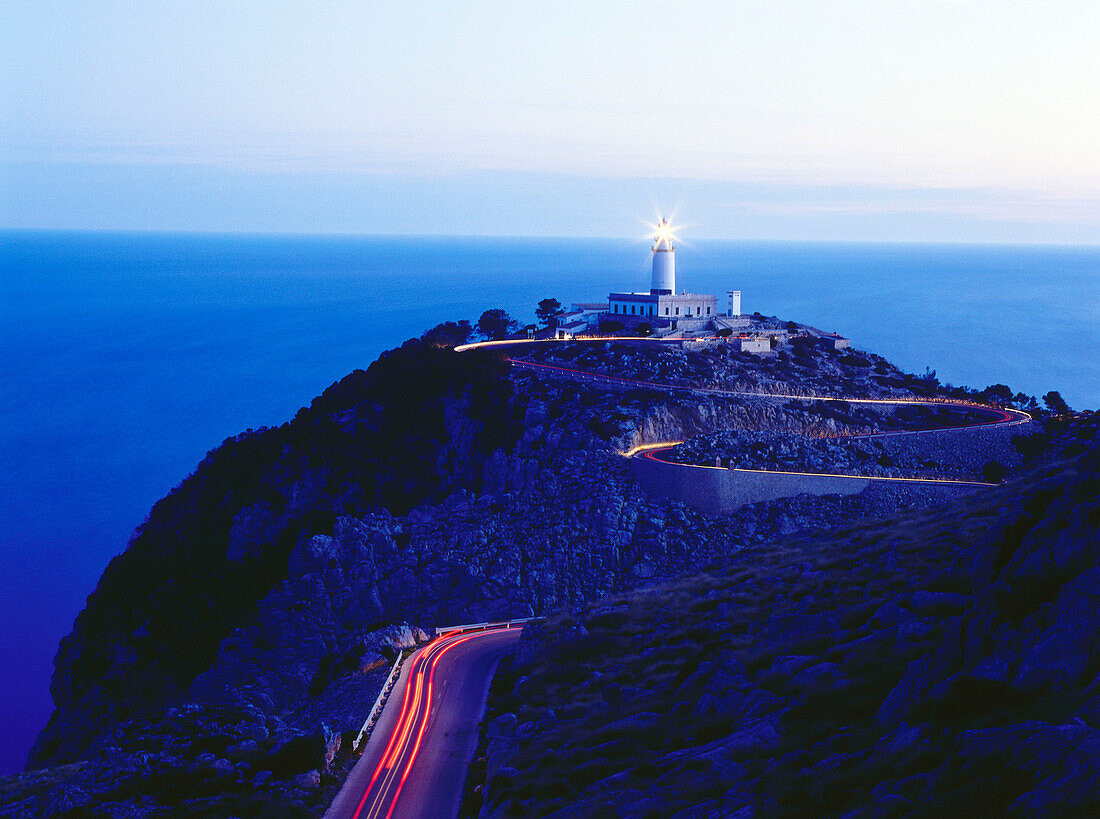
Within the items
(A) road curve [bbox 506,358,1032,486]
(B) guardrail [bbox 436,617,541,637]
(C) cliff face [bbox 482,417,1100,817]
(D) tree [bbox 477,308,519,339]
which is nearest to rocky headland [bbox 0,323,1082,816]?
(C) cliff face [bbox 482,417,1100,817]

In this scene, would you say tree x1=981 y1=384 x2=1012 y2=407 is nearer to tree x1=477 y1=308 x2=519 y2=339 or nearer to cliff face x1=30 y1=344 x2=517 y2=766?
cliff face x1=30 y1=344 x2=517 y2=766

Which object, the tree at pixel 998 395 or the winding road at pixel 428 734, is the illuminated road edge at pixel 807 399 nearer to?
the tree at pixel 998 395

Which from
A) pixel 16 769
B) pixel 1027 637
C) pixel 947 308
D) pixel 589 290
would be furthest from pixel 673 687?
pixel 589 290

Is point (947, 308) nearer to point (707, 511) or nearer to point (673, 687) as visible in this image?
point (707, 511)

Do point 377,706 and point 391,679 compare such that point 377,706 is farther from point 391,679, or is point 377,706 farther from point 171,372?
point 171,372

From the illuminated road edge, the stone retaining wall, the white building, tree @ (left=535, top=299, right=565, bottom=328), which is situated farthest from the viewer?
tree @ (left=535, top=299, right=565, bottom=328)

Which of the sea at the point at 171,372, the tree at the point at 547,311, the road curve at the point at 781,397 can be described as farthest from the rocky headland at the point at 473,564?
the tree at the point at 547,311
